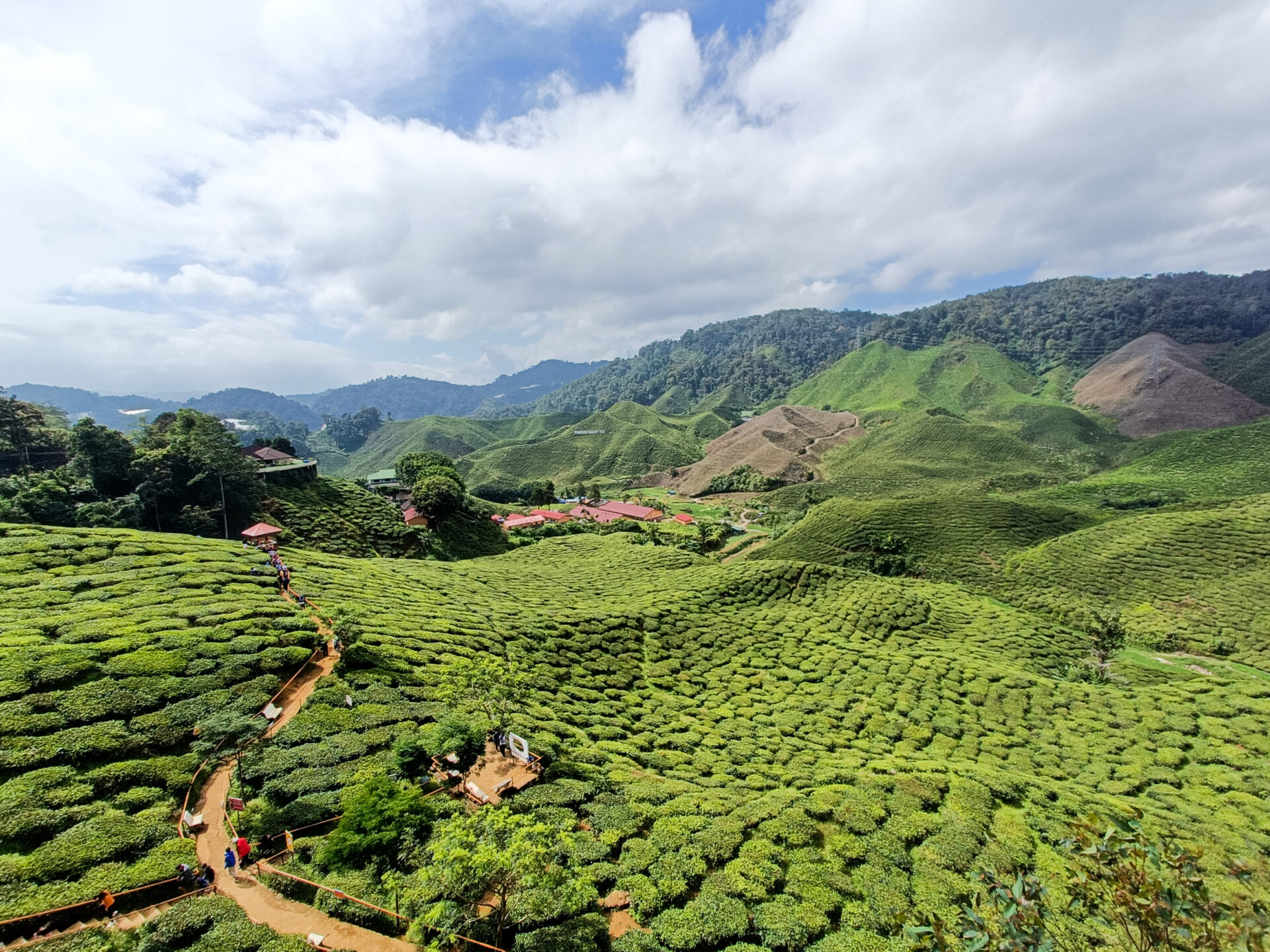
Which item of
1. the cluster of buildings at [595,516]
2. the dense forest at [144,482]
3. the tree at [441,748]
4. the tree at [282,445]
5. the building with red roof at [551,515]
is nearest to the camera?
the tree at [441,748]

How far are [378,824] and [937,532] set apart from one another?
226 feet

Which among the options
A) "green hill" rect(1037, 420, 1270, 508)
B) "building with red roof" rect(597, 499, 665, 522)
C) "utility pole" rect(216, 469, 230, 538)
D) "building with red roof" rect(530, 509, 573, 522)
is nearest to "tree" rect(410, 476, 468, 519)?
"utility pole" rect(216, 469, 230, 538)

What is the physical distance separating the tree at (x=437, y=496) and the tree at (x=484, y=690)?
44.9m

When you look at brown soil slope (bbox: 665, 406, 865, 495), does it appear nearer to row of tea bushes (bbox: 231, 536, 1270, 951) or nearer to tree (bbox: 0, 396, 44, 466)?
row of tea bushes (bbox: 231, 536, 1270, 951)

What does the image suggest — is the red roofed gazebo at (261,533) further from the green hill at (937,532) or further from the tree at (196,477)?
the green hill at (937,532)

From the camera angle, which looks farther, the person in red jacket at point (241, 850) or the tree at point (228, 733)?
the tree at point (228, 733)

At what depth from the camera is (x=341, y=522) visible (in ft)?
184

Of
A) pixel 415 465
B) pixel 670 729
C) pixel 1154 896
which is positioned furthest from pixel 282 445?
pixel 1154 896

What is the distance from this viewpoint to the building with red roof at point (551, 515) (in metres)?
89.8

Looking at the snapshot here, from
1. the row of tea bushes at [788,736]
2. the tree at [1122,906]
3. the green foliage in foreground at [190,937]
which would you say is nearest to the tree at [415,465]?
the row of tea bushes at [788,736]

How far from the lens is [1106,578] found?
167 feet

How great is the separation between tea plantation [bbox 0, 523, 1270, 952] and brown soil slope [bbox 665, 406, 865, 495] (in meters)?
89.7

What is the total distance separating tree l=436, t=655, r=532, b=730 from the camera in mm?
18828

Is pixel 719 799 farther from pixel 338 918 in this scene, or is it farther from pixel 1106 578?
pixel 1106 578
